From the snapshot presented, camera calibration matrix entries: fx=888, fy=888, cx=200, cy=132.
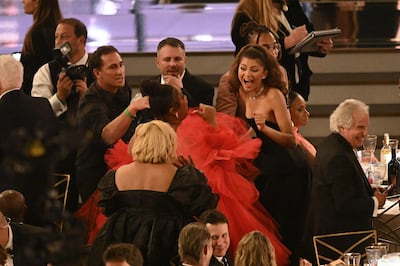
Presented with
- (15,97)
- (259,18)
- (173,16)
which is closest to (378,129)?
(259,18)

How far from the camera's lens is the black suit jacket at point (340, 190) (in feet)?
15.6

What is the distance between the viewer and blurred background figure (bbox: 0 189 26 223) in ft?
13.5

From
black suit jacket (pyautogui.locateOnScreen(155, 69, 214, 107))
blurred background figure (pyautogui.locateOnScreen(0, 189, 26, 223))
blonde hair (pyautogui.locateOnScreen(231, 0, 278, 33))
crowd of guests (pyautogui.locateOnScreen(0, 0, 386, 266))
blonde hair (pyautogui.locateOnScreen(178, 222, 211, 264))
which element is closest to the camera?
blonde hair (pyautogui.locateOnScreen(178, 222, 211, 264))

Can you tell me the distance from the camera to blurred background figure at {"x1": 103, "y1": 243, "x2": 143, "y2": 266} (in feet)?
6.90

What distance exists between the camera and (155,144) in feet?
13.0

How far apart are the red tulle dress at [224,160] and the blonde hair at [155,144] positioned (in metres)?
0.74

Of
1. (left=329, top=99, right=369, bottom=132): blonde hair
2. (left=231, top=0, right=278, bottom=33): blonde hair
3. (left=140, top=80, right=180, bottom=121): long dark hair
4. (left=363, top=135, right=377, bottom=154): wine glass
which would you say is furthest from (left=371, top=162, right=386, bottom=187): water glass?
(left=140, top=80, right=180, bottom=121): long dark hair

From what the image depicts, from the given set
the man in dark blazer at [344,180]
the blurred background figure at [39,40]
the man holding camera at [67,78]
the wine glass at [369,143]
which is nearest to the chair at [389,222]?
the man in dark blazer at [344,180]

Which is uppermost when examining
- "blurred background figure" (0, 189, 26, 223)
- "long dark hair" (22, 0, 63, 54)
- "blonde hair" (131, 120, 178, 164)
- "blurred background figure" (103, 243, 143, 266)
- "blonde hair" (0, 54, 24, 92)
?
"long dark hair" (22, 0, 63, 54)

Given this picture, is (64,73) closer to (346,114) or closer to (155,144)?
(155,144)

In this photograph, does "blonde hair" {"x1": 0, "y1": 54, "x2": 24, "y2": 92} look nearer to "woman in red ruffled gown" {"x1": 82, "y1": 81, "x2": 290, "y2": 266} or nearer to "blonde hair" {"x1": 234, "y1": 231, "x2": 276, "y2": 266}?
"woman in red ruffled gown" {"x1": 82, "y1": 81, "x2": 290, "y2": 266}

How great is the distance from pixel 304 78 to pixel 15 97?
8.82 ft

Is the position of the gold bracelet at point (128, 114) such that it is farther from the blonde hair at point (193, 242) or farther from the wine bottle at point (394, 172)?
the wine bottle at point (394, 172)

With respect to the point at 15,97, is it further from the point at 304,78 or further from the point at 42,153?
the point at 42,153
